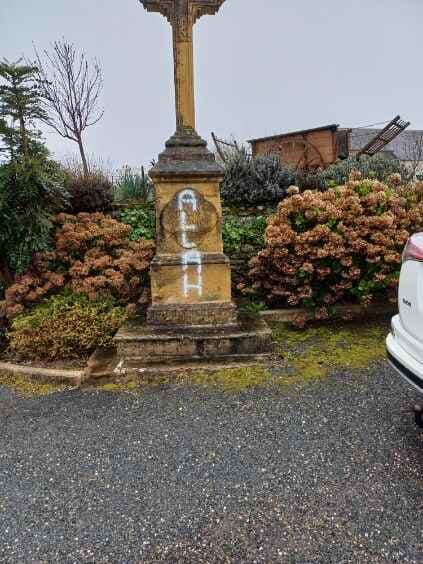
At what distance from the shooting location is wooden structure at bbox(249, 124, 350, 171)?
7484mm

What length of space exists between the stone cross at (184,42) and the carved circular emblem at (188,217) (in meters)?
0.63

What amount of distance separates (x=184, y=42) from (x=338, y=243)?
7.55ft

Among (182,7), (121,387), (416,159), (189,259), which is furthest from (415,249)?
(416,159)

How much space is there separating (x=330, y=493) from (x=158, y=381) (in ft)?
5.09

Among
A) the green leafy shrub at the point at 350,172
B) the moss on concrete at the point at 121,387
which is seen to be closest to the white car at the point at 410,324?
the moss on concrete at the point at 121,387

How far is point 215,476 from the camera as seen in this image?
190 cm

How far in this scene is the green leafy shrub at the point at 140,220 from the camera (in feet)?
15.7

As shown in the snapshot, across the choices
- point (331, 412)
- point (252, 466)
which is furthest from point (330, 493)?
point (331, 412)

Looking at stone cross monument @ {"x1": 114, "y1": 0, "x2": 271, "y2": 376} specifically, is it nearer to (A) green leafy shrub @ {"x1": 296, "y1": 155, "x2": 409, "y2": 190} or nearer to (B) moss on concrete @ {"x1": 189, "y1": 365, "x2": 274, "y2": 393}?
(B) moss on concrete @ {"x1": 189, "y1": 365, "x2": 274, "y2": 393}

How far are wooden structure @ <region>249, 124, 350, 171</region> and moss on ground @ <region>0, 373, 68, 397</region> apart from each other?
20.4 ft

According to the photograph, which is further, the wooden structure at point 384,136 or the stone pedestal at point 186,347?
the wooden structure at point 384,136

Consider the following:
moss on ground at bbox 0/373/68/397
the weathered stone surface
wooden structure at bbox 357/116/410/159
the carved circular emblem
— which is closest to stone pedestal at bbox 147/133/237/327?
the carved circular emblem

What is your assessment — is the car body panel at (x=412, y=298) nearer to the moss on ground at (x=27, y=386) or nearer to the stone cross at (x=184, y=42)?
the stone cross at (x=184, y=42)

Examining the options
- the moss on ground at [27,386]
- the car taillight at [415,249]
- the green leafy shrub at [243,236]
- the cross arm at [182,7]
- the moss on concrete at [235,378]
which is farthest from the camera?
the green leafy shrub at [243,236]
